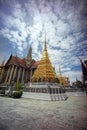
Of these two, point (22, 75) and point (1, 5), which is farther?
point (22, 75)

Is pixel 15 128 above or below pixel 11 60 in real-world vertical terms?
below

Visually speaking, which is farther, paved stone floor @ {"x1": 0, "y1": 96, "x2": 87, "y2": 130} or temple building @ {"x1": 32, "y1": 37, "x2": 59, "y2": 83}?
temple building @ {"x1": 32, "y1": 37, "x2": 59, "y2": 83}

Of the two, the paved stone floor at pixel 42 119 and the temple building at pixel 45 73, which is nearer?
the paved stone floor at pixel 42 119

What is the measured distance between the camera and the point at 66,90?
11.0 m

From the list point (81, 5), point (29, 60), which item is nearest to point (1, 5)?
point (81, 5)

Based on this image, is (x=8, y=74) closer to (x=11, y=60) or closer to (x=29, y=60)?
(x=11, y=60)

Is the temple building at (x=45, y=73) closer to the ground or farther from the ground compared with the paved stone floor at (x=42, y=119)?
farther from the ground

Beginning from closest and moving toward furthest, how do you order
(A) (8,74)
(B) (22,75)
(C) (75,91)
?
(C) (75,91), (A) (8,74), (B) (22,75)

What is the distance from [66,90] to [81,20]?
10.00 meters

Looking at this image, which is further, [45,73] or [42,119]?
[45,73]

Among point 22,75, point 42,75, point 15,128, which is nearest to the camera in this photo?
point 15,128

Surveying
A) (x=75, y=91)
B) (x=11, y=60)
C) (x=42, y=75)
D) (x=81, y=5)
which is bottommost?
(x=75, y=91)

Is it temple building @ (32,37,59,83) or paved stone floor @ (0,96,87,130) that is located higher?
temple building @ (32,37,59,83)

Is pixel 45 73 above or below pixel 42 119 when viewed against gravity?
above
